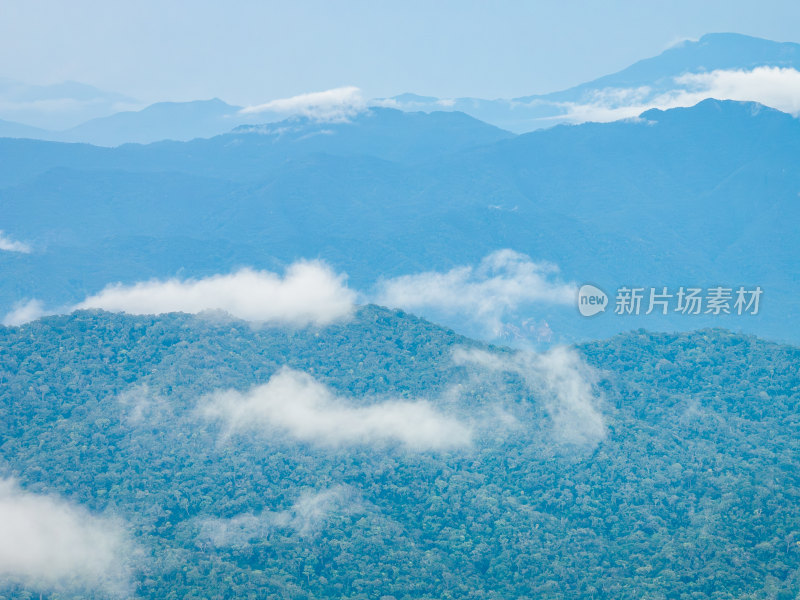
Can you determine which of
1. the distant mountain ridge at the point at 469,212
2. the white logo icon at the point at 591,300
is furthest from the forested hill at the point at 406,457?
the distant mountain ridge at the point at 469,212

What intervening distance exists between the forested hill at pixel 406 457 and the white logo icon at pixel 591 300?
187ft

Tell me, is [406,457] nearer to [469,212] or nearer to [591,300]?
[591,300]

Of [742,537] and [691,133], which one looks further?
[691,133]

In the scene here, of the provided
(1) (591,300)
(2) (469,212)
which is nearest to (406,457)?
(1) (591,300)

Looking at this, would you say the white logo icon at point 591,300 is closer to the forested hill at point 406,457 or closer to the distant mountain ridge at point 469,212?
the distant mountain ridge at point 469,212

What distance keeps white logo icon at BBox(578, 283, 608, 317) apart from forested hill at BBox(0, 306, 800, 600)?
56.9 metres

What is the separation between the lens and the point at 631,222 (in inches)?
6688

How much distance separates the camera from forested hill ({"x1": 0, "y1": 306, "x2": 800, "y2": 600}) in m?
54.9

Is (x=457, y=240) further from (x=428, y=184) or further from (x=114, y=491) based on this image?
(x=114, y=491)

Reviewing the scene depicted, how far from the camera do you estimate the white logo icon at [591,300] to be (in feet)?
444

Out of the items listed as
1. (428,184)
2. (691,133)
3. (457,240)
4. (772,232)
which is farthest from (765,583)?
(691,133)

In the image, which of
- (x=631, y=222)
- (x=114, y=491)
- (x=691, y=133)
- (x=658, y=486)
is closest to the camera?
(x=114, y=491)

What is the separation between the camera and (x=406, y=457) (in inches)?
2594

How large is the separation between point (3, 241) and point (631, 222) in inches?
3940
